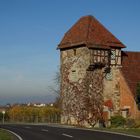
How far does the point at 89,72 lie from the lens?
169 ft

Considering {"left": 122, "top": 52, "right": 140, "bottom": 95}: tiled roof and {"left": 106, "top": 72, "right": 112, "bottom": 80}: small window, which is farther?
{"left": 106, "top": 72, "right": 112, "bottom": 80}: small window

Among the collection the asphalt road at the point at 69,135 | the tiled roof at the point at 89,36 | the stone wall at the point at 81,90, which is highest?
the tiled roof at the point at 89,36

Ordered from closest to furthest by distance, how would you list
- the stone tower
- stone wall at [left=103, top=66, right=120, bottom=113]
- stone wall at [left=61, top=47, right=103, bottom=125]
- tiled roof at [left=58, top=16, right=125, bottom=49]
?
1. stone wall at [left=61, top=47, right=103, bottom=125]
2. the stone tower
3. tiled roof at [left=58, top=16, right=125, bottom=49]
4. stone wall at [left=103, top=66, right=120, bottom=113]

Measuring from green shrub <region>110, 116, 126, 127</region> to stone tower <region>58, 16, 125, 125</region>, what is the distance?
2.46 m

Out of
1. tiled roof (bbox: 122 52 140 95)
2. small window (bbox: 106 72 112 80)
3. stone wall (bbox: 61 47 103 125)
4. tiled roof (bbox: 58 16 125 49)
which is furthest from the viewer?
small window (bbox: 106 72 112 80)

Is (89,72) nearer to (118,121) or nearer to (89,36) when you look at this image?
(89,36)

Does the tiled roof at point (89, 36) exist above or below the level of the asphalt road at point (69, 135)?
above

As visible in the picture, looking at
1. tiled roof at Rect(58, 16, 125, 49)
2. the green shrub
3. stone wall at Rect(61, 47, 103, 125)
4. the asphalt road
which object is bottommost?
the asphalt road

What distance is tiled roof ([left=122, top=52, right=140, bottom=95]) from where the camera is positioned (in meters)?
52.4

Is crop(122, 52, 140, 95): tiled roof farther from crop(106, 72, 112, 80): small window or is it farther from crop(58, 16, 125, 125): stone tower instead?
crop(106, 72, 112, 80): small window

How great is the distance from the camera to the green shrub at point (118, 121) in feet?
154

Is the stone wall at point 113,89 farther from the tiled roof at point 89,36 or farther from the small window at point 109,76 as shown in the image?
the tiled roof at point 89,36

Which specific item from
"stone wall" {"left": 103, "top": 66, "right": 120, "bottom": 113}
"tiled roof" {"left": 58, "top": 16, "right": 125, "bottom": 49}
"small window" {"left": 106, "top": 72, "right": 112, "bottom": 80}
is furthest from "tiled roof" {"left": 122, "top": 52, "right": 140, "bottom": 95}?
"tiled roof" {"left": 58, "top": 16, "right": 125, "bottom": 49}

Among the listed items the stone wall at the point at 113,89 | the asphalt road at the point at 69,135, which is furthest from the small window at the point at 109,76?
the asphalt road at the point at 69,135
